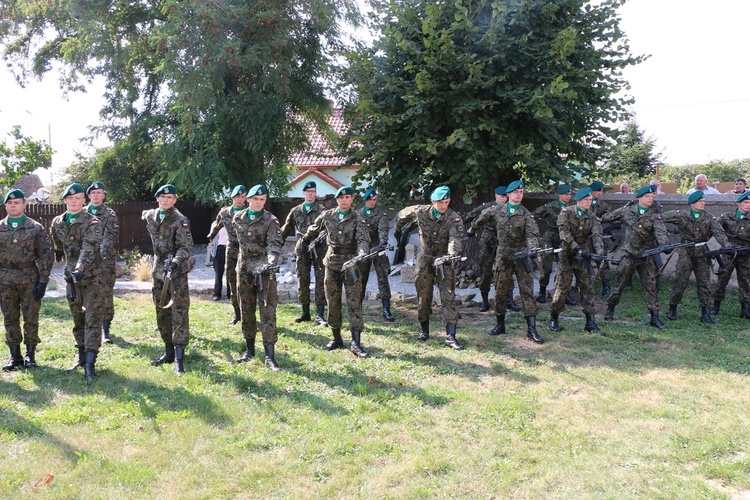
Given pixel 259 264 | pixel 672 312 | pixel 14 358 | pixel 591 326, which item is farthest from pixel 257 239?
pixel 672 312

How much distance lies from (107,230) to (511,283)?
5409 mm

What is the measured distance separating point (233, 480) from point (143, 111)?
15.4 metres

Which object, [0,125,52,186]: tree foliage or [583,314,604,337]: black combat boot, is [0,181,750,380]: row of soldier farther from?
[0,125,52,186]: tree foliage

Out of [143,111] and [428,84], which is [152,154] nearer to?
[143,111]

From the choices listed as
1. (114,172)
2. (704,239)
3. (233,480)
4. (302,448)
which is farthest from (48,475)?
(114,172)

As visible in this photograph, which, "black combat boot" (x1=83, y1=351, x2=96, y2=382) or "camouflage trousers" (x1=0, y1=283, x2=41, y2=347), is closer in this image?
"black combat boot" (x1=83, y1=351, x2=96, y2=382)

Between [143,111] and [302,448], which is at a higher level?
[143,111]

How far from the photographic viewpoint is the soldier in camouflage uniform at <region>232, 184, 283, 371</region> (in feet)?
21.8

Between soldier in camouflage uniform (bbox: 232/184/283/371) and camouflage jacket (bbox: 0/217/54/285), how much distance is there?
218cm

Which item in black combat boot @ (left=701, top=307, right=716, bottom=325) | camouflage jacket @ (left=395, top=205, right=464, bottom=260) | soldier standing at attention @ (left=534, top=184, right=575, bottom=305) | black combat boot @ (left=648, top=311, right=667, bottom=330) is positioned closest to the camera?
camouflage jacket @ (left=395, top=205, right=464, bottom=260)

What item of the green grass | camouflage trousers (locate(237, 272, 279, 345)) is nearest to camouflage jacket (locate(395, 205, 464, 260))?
the green grass

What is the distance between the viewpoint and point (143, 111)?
17.0 m

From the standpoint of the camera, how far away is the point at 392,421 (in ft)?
16.6

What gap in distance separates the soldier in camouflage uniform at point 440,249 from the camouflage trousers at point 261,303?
2.11m
